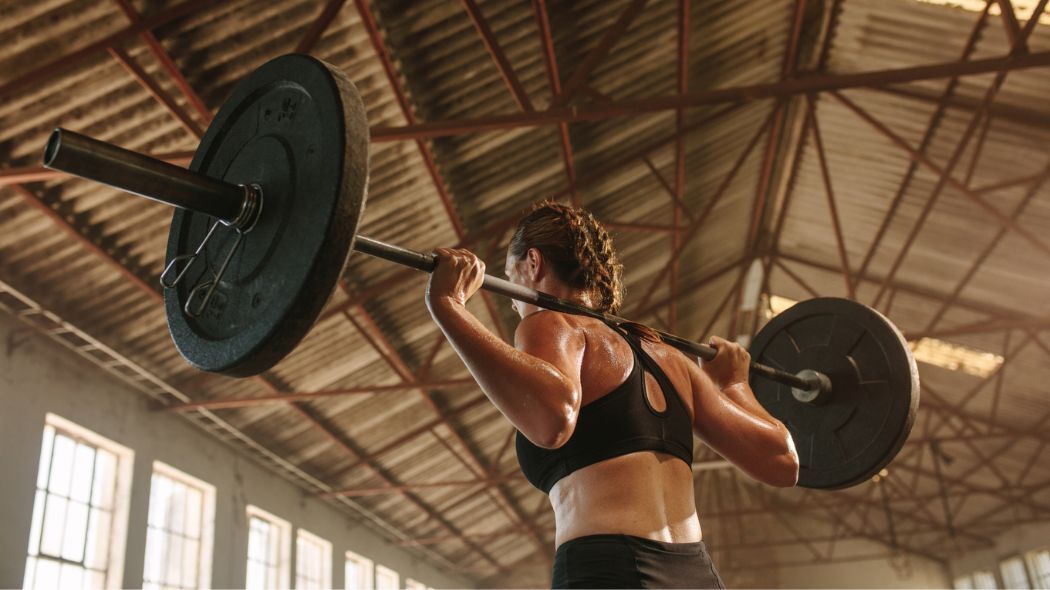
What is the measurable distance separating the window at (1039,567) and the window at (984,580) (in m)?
1.40

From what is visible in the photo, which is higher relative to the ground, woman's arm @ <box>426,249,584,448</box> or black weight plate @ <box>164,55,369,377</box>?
black weight plate @ <box>164,55,369,377</box>

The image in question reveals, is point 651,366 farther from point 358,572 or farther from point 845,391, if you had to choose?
point 358,572

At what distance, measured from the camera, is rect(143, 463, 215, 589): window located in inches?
376

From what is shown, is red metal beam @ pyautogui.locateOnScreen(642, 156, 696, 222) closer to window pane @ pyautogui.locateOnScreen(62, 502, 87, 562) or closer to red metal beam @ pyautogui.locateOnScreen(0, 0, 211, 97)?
red metal beam @ pyautogui.locateOnScreen(0, 0, 211, 97)

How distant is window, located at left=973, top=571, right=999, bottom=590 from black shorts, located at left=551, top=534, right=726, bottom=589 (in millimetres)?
21503

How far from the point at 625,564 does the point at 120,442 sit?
8.67 metres

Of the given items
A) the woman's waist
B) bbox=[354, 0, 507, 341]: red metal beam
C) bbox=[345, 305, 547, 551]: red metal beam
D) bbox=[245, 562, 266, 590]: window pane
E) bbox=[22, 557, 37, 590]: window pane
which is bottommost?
the woman's waist

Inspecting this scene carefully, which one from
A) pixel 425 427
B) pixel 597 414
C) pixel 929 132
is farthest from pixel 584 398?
pixel 425 427

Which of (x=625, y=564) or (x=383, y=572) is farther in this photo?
(x=383, y=572)

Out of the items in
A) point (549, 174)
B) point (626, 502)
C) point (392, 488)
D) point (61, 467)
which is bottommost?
point (626, 502)

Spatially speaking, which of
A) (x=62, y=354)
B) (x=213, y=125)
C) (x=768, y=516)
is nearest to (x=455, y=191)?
(x=62, y=354)

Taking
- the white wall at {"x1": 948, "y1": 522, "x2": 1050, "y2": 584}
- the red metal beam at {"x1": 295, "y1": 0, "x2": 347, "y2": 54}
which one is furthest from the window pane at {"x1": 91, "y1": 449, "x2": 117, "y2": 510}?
the white wall at {"x1": 948, "y1": 522, "x2": 1050, "y2": 584}

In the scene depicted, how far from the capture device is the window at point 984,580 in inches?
795

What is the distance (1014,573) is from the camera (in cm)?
1931
